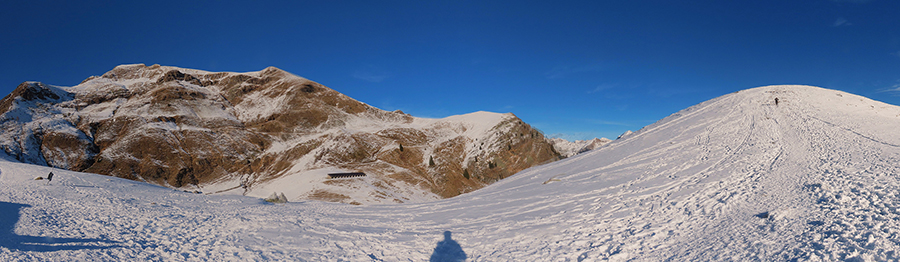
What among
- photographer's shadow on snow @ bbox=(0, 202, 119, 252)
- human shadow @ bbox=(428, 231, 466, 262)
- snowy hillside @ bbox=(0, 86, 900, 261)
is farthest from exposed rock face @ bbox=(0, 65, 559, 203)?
human shadow @ bbox=(428, 231, 466, 262)

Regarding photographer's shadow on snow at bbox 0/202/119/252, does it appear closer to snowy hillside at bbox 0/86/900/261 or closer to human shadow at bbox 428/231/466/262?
snowy hillside at bbox 0/86/900/261

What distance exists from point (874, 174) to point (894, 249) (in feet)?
Result: 27.4

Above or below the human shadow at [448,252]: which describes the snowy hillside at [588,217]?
above

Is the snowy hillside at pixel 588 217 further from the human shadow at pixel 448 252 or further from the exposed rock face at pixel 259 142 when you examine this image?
the exposed rock face at pixel 259 142

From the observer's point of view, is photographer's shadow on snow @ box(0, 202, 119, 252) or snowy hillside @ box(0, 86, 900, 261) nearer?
snowy hillside @ box(0, 86, 900, 261)

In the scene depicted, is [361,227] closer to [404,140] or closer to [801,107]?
[801,107]

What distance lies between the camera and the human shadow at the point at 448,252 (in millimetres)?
12043

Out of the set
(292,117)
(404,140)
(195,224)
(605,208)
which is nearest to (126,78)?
(292,117)

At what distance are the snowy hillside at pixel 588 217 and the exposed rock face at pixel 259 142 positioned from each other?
166ft

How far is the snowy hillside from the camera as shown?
9273mm

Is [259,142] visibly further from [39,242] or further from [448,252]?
[448,252]

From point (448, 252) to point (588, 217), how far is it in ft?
19.5

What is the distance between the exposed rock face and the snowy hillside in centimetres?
5072

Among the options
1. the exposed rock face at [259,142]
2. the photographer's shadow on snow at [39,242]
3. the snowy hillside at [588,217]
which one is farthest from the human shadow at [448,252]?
the exposed rock face at [259,142]
